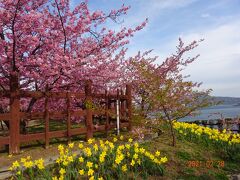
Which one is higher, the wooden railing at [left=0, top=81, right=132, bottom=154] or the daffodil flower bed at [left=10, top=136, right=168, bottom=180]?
the wooden railing at [left=0, top=81, right=132, bottom=154]

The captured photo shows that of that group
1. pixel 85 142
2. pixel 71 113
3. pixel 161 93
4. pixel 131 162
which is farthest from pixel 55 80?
pixel 131 162

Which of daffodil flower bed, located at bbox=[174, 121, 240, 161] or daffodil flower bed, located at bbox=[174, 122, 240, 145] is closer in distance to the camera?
daffodil flower bed, located at bbox=[174, 121, 240, 161]

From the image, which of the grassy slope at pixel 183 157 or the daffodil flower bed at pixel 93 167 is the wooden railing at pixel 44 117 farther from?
the daffodil flower bed at pixel 93 167

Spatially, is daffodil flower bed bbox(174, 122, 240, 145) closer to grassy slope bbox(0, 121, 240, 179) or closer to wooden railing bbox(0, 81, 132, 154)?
grassy slope bbox(0, 121, 240, 179)

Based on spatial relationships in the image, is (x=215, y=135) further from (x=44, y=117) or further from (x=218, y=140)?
(x=44, y=117)

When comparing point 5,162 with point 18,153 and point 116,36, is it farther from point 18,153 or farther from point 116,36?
point 116,36

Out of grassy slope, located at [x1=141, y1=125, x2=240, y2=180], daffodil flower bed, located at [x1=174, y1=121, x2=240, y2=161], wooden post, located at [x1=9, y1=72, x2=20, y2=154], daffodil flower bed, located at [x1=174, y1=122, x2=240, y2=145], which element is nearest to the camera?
grassy slope, located at [x1=141, y1=125, x2=240, y2=180]

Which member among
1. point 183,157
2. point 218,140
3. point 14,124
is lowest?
point 183,157

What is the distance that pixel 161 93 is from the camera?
9.38 meters
